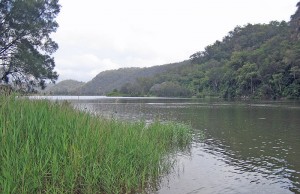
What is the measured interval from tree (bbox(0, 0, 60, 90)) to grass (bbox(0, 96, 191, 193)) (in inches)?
1047

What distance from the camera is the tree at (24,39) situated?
34.2 meters

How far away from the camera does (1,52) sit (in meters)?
33.8

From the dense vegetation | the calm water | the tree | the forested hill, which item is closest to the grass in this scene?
the calm water

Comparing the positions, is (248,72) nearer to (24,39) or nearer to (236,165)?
(24,39)

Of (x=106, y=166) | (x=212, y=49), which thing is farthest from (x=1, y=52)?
(x=212, y=49)

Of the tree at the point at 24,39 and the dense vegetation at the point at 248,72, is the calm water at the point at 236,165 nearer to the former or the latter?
the tree at the point at 24,39

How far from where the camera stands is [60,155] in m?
7.67

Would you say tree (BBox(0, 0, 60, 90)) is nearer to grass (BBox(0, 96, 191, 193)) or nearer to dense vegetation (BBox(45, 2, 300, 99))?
grass (BBox(0, 96, 191, 193))

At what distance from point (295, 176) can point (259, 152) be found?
15.9ft

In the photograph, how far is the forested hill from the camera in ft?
316

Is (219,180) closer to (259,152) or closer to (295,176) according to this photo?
(295,176)

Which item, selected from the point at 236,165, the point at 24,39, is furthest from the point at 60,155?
the point at 24,39

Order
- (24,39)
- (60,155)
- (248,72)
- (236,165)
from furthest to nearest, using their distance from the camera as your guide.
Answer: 1. (248,72)
2. (24,39)
3. (236,165)
4. (60,155)

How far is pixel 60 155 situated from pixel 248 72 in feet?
368
